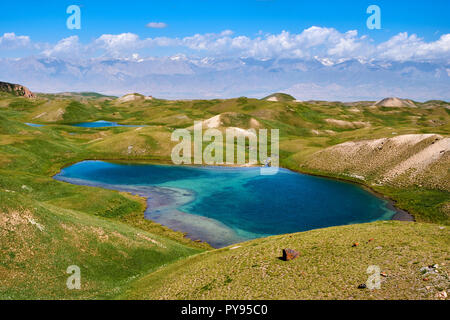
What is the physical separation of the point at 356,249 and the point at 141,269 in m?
29.9

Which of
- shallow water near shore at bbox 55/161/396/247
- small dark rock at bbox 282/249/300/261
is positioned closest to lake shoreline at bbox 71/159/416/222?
shallow water near shore at bbox 55/161/396/247

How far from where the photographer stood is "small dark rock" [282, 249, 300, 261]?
34250 mm

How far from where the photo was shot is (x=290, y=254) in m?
34.5

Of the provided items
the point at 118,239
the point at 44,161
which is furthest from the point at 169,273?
the point at 44,161

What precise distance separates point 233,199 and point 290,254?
51146 mm

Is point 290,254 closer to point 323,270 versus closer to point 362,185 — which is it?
point 323,270

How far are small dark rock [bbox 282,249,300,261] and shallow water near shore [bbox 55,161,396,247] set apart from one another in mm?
25409

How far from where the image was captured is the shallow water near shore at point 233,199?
67.1 meters

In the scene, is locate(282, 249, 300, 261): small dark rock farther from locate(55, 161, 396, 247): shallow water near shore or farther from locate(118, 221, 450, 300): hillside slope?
locate(55, 161, 396, 247): shallow water near shore

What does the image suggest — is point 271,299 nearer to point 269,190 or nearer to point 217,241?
point 217,241

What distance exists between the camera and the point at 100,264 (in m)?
40.1

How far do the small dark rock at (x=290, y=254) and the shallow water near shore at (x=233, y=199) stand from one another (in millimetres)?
25409

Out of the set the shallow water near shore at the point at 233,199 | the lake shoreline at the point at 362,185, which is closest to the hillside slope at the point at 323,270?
the shallow water near shore at the point at 233,199

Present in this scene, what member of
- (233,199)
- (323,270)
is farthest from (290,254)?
(233,199)
